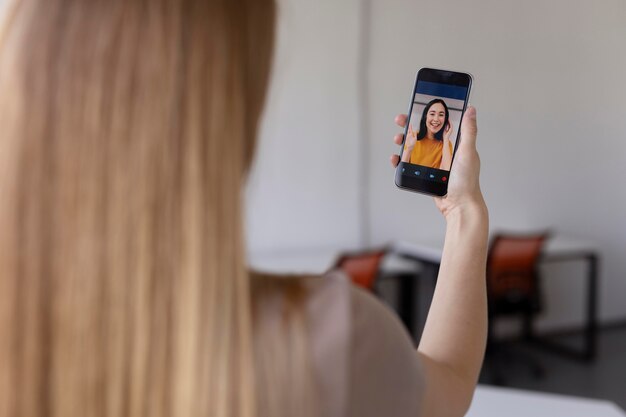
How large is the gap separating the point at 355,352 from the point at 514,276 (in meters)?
3.57

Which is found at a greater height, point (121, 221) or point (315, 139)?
point (315, 139)

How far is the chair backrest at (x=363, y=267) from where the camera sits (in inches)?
132

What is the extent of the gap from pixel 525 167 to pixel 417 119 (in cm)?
370

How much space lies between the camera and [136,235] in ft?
1.76

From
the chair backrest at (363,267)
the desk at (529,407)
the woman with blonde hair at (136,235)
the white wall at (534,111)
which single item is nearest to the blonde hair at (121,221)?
the woman with blonde hair at (136,235)

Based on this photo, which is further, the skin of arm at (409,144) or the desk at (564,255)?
the desk at (564,255)

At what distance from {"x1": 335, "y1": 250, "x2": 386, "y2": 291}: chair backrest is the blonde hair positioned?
9.17 ft

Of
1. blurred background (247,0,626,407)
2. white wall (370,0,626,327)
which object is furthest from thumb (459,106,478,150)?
white wall (370,0,626,327)

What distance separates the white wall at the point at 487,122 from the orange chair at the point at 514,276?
0.65 metres

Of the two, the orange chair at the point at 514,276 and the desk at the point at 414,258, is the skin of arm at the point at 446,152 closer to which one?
the desk at the point at 414,258

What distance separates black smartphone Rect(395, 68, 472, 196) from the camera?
113 cm

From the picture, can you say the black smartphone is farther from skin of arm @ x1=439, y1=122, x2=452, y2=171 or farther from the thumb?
the thumb

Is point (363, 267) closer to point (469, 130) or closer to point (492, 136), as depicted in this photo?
point (492, 136)

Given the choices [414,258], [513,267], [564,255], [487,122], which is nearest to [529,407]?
[513,267]
